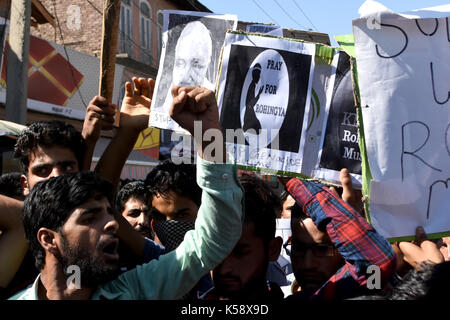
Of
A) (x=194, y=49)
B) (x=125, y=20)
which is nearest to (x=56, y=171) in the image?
(x=194, y=49)

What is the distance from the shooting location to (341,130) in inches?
106

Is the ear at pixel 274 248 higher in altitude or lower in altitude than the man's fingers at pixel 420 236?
lower

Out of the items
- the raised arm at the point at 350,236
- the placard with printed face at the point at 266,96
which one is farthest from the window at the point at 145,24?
the raised arm at the point at 350,236

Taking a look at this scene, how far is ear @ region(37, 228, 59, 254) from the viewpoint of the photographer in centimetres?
182

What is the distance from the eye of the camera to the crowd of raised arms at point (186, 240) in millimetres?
1784

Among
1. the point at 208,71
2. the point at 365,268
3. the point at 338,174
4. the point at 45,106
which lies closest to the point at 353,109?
the point at 338,174

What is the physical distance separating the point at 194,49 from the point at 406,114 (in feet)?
3.62

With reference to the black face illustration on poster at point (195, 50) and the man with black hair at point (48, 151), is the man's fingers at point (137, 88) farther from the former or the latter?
the man with black hair at point (48, 151)

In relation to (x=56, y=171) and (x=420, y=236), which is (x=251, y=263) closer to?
(x=420, y=236)

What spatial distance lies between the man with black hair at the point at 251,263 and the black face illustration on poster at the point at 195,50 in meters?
0.80

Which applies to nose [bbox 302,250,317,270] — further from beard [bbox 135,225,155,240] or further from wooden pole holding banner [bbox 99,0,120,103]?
beard [bbox 135,225,155,240]

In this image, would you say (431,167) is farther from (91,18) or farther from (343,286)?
(91,18)

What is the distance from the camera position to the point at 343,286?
200 centimetres
